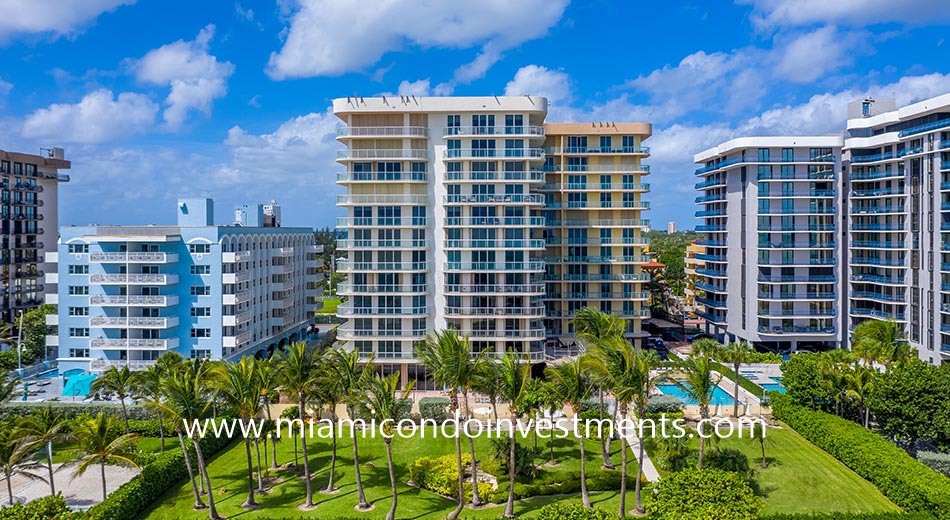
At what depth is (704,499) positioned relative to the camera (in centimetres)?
2438

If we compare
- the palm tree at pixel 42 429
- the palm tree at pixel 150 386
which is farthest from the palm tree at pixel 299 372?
the palm tree at pixel 42 429

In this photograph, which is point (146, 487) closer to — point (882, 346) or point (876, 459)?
point (876, 459)

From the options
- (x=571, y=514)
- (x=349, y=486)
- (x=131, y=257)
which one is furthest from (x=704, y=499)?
(x=131, y=257)

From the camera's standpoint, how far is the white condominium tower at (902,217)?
5406 cm

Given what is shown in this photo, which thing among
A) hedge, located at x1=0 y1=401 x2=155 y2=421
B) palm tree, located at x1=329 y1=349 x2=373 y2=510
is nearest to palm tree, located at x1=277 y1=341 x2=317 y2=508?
palm tree, located at x1=329 y1=349 x2=373 y2=510

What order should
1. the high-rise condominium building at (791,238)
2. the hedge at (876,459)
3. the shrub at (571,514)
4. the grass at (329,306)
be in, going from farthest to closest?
the grass at (329,306) < the high-rise condominium building at (791,238) < the hedge at (876,459) < the shrub at (571,514)

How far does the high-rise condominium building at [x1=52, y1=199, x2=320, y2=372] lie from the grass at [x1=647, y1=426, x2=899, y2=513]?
3738 cm

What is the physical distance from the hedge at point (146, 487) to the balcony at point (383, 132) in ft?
84.7

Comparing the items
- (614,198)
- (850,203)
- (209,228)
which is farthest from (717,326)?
(209,228)

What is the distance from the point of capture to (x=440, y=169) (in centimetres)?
5200

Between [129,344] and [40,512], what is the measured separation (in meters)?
30.0

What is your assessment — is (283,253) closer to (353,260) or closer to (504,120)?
(353,260)

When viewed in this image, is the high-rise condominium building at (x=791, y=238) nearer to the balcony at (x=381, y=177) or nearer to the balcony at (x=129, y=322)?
the balcony at (x=381, y=177)

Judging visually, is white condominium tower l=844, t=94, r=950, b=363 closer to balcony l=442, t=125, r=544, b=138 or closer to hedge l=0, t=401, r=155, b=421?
balcony l=442, t=125, r=544, b=138
